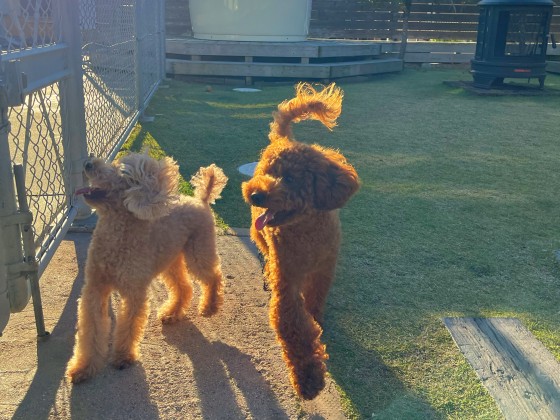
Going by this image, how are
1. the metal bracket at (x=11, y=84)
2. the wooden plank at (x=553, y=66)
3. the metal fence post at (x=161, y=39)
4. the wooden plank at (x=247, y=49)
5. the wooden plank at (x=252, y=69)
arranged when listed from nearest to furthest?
the metal bracket at (x=11, y=84) → the metal fence post at (x=161, y=39) → the wooden plank at (x=252, y=69) → the wooden plank at (x=247, y=49) → the wooden plank at (x=553, y=66)

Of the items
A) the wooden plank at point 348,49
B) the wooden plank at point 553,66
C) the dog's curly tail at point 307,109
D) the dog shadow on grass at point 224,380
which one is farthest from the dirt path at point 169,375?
the wooden plank at point 553,66

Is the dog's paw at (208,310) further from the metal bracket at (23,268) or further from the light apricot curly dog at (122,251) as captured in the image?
the metal bracket at (23,268)

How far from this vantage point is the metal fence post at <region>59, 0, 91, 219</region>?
3072mm

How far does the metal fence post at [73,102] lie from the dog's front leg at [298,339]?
1348mm

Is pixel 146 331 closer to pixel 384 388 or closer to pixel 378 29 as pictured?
pixel 384 388

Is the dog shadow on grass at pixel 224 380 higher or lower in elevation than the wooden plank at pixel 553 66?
lower

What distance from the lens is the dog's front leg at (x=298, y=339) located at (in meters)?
2.23

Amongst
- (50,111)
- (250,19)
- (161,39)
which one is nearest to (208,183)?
(50,111)

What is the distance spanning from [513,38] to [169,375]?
987 centimetres

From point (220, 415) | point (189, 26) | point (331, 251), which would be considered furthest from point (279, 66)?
point (220, 415)

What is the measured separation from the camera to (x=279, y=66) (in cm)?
1109

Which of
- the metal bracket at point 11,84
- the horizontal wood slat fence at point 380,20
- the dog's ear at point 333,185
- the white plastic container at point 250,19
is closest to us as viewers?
the metal bracket at point 11,84

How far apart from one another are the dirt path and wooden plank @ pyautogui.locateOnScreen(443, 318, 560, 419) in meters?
0.71

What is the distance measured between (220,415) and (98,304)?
739 millimetres
